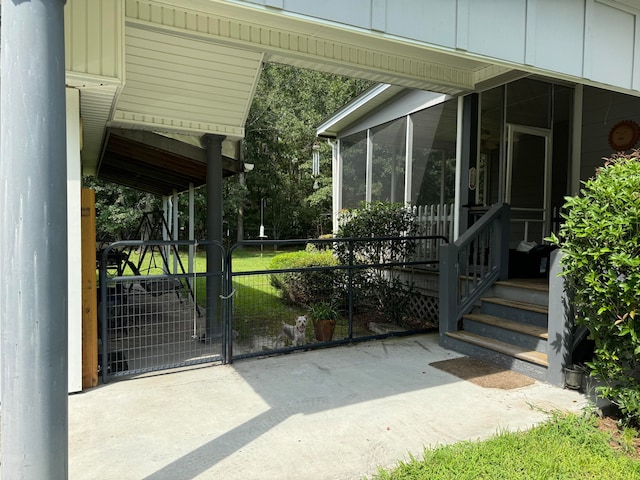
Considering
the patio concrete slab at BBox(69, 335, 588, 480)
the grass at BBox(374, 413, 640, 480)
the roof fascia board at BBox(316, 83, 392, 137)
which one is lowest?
the patio concrete slab at BBox(69, 335, 588, 480)

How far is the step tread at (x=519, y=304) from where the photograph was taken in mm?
4262

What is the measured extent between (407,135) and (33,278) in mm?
6354

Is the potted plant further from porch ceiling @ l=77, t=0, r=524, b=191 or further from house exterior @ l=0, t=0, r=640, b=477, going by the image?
porch ceiling @ l=77, t=0, r=524, b=191

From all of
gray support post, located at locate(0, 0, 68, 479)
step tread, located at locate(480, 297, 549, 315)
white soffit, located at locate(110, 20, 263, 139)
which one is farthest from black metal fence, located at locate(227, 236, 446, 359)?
gray support post, located at locate(0, 0, 68, 479)

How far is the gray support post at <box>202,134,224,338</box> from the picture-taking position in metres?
5.02

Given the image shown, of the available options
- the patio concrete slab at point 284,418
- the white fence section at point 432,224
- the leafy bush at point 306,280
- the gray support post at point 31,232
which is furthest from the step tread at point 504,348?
the gray support post at point 31,232

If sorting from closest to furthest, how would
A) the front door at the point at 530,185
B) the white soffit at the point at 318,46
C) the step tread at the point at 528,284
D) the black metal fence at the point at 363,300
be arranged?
1. the white soffit at the point at 318,46
2. the step tread at the point at 528,284
3. the black metal fence at the point at 363,300
4. the front door at the point at 530,185

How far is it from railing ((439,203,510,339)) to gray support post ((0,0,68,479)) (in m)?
3.84

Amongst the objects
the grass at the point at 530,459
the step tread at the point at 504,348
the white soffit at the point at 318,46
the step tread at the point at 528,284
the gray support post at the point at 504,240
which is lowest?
the grass at the point at 530,459

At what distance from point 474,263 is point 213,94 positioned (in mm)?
3423

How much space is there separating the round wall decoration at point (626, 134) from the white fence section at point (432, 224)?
8.85ft

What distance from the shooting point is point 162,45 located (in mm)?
4141

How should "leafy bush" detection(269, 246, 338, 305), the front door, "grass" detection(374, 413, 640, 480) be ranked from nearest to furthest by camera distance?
"grass" detection(374, 413, 640, 480), the front door, "leafy bush" detection(269, 246, 338, 305)

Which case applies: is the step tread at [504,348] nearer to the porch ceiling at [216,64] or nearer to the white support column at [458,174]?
the white support column at [458,174]
